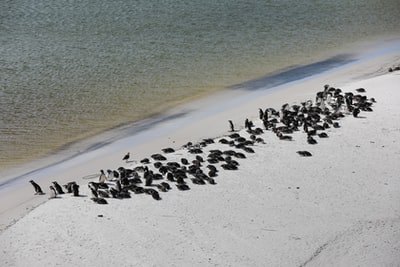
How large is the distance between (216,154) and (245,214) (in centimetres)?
271

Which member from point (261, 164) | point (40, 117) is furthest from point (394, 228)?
point (40, 117)

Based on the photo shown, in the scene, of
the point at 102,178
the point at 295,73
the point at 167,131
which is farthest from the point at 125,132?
the point at 295,73

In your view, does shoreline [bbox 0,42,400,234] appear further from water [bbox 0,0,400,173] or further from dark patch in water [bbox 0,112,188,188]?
water [bbox 0,0,400,173]

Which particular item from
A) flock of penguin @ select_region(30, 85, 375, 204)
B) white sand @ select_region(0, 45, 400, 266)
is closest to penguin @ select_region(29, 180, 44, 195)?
flock of penguin @ select_region(30, 85, 375, 204)

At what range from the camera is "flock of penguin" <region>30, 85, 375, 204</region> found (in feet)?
44.2

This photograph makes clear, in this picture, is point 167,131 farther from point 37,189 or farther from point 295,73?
point 295,73

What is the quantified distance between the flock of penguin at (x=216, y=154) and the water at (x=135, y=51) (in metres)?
3.07

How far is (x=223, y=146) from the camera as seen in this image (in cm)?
1582

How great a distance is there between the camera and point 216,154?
587 inches

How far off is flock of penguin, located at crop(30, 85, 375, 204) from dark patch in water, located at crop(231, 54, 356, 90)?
10.1 feet

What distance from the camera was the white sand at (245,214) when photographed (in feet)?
36.1

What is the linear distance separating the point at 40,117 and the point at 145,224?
772 centimetres

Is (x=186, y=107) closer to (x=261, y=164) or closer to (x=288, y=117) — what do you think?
(x=288, y=117)

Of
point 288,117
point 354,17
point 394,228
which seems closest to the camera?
point 394,228
